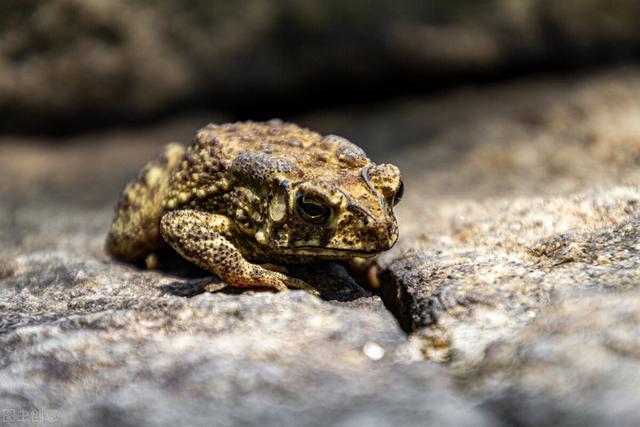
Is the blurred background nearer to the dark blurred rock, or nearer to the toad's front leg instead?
the dark blurred rock

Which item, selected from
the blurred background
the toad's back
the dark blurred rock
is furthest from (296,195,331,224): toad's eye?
the dark blurred rock

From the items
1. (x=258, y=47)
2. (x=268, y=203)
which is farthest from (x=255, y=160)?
(x=258, y=47)

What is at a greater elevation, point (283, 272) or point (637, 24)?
point (637, 24)

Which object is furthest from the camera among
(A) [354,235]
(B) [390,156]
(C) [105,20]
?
(C) [105,20]

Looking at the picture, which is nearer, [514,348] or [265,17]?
[514,348]

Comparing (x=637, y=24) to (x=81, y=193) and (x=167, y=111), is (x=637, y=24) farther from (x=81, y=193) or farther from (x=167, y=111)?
(x=81, y=193)

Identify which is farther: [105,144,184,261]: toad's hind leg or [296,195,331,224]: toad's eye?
[105,144,184,261]: toad's hind leg

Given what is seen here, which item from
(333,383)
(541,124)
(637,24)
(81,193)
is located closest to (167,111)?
(81,193)
